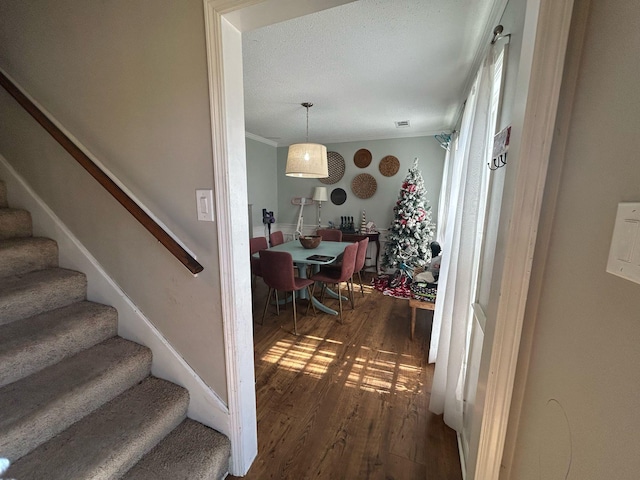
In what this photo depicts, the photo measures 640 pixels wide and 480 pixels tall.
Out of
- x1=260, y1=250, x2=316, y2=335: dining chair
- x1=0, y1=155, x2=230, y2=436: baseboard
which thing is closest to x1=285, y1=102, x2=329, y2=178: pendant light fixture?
x1=260, y1=250, x2=316, y2=335: dining chair

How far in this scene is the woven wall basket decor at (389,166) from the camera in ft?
14.5

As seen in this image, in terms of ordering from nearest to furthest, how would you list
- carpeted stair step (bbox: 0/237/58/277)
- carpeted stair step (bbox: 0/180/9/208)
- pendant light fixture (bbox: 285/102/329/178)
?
carpeted stair step (bbox: 0/237/58/277)
carpeted stair step (bbox: 0/180/9/208)
pendant light fixture (bbox: 285/102/329/178)

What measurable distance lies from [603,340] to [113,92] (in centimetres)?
183

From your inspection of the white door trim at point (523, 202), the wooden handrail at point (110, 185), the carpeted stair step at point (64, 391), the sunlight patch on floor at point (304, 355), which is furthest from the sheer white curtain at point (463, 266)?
the carpeted stair step at point (64, 391)

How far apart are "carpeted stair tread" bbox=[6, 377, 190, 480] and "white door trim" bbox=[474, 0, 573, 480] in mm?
1305

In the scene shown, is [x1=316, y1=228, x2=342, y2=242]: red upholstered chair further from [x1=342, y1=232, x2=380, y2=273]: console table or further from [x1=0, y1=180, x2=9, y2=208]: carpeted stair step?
[x1=0, y1=180, x2=9, y2=208]: carpeted stair step

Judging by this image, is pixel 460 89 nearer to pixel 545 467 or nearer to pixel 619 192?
pixel 619 192

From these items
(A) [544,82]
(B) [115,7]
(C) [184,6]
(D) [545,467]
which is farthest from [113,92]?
(D) [545,467]

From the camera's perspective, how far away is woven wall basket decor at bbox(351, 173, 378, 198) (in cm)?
462

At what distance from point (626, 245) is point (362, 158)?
4.46 m

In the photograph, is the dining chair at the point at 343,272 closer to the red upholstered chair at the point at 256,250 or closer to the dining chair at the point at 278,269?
the dining chair at the point at 278,269

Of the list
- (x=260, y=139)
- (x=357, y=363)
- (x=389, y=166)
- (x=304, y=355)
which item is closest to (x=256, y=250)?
(x=304, y=355)

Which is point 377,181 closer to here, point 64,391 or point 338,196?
point 338,196

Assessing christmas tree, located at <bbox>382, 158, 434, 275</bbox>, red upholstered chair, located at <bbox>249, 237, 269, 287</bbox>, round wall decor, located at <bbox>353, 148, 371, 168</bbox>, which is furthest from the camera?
round wall decor, located at <bbox>353, 148, 371, 168</bbox>
